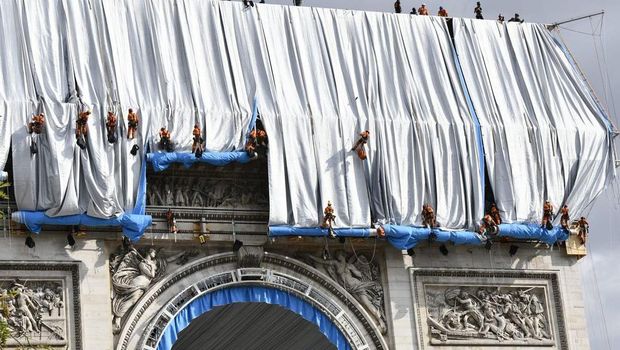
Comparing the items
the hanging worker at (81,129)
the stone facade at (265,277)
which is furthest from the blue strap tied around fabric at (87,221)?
the hanging worker at (81,129)

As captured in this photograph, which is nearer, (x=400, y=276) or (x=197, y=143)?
(x=197, y=143)

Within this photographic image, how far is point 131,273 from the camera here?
124 ft

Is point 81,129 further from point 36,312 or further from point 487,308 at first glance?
point 487,308

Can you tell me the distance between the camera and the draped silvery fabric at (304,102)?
37781mm

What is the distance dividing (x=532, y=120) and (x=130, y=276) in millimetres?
10476

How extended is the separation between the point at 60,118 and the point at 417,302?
28.6ft

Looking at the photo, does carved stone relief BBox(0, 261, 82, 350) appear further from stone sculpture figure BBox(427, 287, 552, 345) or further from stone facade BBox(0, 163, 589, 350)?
stone sculpture figure BBox(427, 287, 552, 345)

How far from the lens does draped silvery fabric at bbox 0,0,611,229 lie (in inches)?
1487

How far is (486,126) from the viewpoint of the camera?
41531 millimetres

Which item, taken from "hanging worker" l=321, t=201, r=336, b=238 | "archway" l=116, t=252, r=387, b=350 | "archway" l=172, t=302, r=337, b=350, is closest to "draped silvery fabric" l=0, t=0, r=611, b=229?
"hanging worker" l=321, t=201, r=336, b=238

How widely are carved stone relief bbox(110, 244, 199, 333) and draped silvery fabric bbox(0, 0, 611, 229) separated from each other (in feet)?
3.61

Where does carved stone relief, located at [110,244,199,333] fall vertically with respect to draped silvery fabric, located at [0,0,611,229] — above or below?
below

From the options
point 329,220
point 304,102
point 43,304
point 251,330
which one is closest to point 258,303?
point 251,330

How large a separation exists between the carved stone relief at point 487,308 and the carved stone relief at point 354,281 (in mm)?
866
